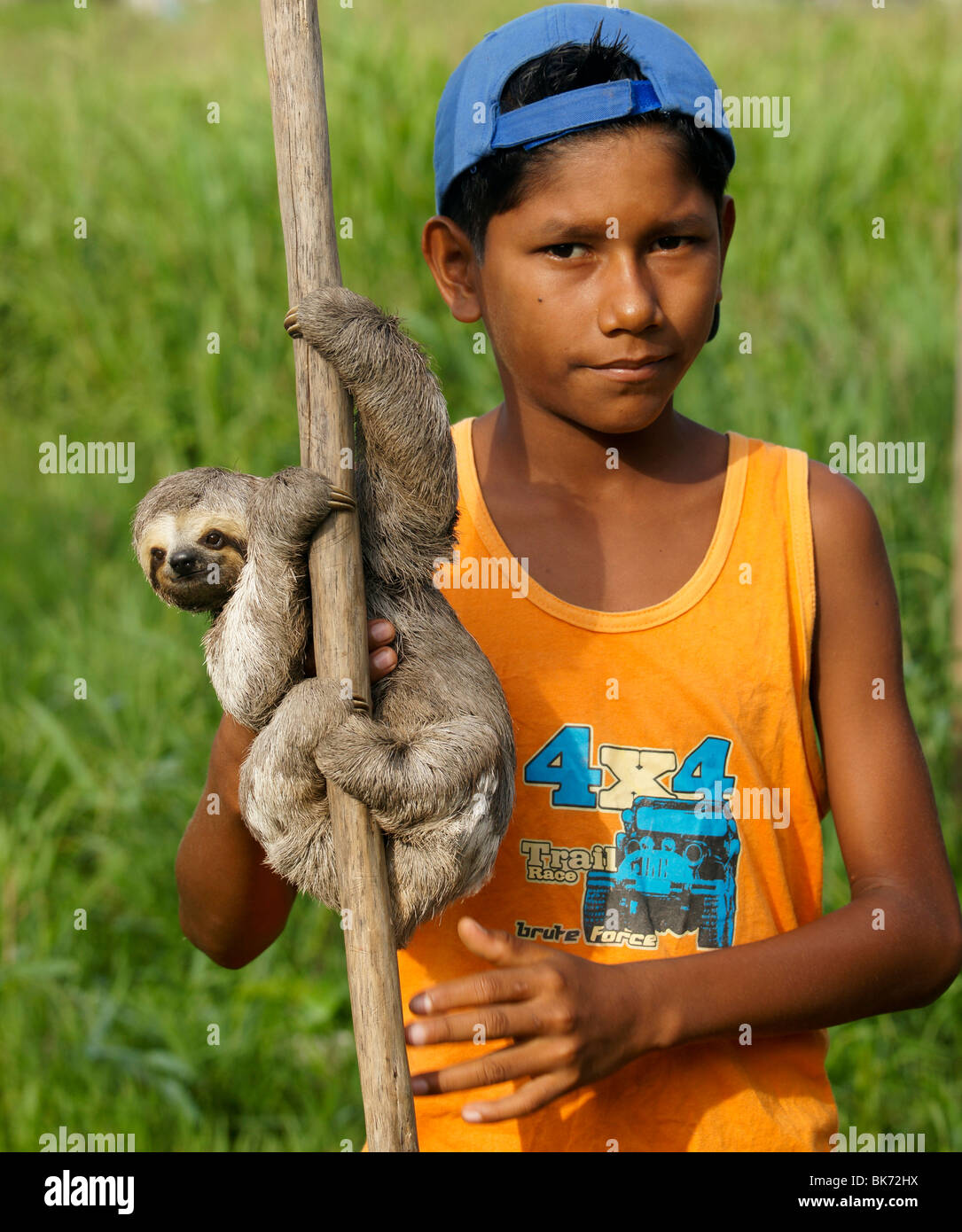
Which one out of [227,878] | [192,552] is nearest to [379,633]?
[192,552]

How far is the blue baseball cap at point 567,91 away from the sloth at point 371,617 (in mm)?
440

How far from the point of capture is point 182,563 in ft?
4.78

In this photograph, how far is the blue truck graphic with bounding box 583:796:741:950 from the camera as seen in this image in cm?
175

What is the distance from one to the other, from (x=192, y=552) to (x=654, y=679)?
720 mm

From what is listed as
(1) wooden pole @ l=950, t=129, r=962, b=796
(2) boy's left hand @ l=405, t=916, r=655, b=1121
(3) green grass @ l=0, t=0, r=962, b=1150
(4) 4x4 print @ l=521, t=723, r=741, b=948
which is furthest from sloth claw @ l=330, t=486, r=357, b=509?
(1) wooden pole @ l=950, t=129, r=962, b=796

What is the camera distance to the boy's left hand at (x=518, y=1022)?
54.4 inches

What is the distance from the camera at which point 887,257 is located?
5.28 meters

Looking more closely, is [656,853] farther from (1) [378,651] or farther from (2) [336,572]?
(2) [336,572]

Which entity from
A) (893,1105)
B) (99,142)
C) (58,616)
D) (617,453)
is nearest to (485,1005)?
(617,453)

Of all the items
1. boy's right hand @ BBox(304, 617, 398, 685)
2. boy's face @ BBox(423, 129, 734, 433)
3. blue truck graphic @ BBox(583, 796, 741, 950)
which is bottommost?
blue truck graphic @ BBox(583, 796, 741, 950)

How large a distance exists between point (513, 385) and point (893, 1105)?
7.75 ft

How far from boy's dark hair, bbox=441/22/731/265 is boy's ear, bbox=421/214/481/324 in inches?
5.0

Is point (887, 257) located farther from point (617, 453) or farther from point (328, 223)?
point (328, 223)

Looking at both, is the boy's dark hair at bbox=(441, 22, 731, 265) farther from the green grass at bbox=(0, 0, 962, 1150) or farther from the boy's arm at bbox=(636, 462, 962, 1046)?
the green grass at bbox=(0, 0, 962, 1150)
